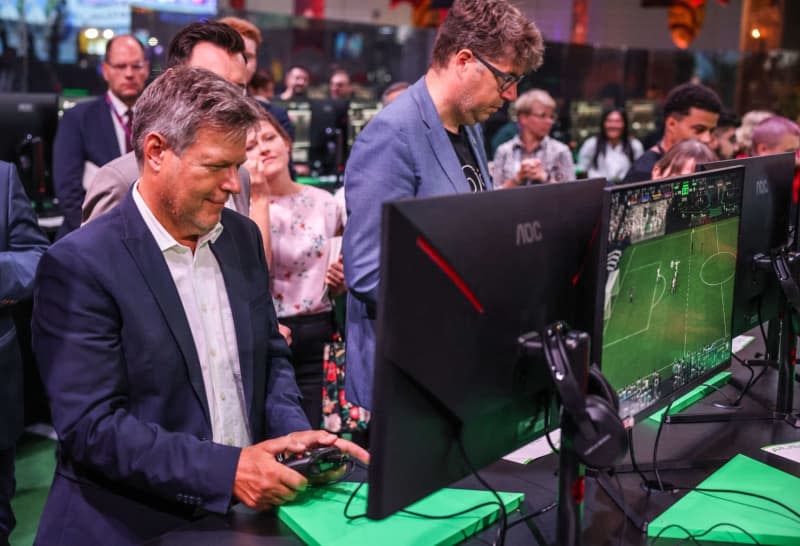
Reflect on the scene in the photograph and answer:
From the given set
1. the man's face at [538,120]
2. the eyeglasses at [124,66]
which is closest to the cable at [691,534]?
the eyeglasses at [124,66]

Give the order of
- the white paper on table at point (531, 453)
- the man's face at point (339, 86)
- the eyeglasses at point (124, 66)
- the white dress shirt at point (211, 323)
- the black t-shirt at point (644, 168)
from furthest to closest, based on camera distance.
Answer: the man's face at point (339, 86) < the eyeglasses at point (124, 66) < the black t-shirt at point (644, 168) < the white paper on table at point (531, 453) < the white dress shirt at point (211, 323)

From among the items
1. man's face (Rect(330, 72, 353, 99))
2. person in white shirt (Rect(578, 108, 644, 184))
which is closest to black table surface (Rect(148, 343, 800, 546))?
person in white shirt (Rect(578, 108, 644, 184))

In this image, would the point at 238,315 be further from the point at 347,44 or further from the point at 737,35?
the point at 737,35

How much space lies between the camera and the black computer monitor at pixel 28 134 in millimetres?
4262

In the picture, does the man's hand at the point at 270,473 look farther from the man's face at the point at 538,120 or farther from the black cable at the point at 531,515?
the man's face at the point at 538,120

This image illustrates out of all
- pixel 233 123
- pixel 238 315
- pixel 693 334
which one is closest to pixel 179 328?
pixel 238 315

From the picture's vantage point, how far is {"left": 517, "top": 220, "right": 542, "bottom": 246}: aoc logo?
1.18m

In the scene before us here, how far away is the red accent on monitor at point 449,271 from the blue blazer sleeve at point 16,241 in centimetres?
116

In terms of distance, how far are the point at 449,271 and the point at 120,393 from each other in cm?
68

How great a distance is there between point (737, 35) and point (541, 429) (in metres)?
13.3

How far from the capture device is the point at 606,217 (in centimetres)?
126

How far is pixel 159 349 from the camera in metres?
1.46

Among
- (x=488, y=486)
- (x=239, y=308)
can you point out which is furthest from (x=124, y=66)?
(x=488, y=486)

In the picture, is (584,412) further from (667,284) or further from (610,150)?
(610,150)
